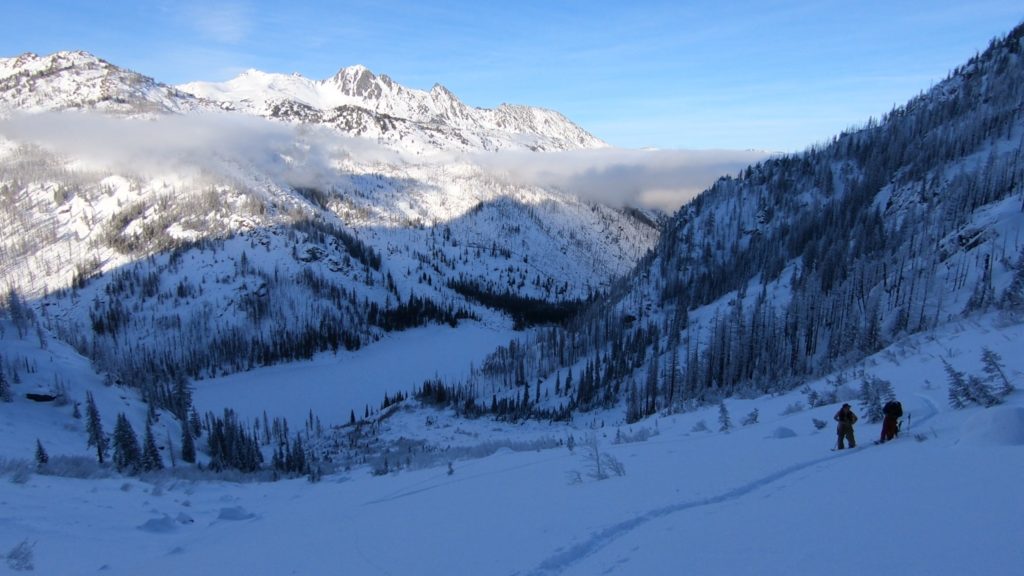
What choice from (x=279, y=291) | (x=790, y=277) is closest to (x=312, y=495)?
(x=790, y=277)

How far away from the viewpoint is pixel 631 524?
9398 mm

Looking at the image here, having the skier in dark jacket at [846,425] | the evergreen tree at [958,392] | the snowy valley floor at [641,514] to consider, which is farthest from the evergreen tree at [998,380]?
the skier in dark jacket at [846,425]

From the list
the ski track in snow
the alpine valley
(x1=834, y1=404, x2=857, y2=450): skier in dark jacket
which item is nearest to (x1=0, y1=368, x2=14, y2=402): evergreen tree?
the alpine valley

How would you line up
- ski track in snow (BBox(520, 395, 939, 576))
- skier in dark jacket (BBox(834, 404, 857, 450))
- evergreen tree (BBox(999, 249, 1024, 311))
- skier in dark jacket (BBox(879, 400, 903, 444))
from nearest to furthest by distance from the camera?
ski track in snow (BBox(520, 395, 939, 576)) < skier in dark jacket (BBox(879, 400, 903, 444)) < skier in dark jacket (BBox(834, 404, 857, 450)) < evergreen tree (BBox(999, 249, 1024, 311))

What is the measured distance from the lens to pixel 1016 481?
25.9ft

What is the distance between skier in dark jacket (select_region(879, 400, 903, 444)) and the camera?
12062mm

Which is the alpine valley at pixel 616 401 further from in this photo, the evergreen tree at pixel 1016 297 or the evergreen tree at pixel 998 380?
the evergreen tree at pixel 1016 297

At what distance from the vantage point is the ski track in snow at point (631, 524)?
8.51 meters

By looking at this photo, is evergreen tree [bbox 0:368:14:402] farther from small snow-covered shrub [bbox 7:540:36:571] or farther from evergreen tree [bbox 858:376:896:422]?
evergreen tree [bbox 858:376:896:422]

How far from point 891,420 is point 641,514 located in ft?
22.0

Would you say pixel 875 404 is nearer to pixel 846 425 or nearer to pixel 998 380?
pixel 998 380

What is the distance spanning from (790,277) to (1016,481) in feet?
390

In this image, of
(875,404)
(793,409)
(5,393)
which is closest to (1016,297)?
(793,409)

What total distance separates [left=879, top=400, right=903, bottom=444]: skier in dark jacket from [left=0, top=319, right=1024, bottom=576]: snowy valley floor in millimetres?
224
